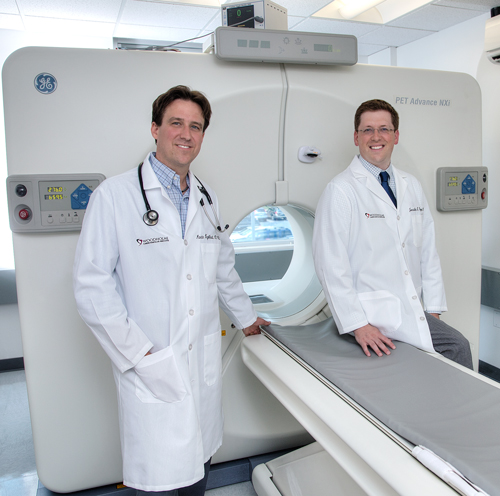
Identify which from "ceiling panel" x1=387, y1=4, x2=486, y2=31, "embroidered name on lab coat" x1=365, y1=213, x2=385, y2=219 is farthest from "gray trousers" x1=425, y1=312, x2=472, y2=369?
"ceiling panel" x1=387, y1=4, x2=486, y2=31

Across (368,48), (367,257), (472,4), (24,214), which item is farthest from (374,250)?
(368,48)

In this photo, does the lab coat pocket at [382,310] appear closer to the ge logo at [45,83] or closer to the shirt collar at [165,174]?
the shirt collar at [165,174]

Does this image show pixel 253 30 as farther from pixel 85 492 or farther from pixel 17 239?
pixel 85 492

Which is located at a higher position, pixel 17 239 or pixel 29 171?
pixel 29 171

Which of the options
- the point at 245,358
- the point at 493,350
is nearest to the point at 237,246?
the point at 493,350

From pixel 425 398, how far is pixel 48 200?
126cm

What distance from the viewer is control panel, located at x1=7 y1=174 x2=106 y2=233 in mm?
1462

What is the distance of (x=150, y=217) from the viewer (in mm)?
1191

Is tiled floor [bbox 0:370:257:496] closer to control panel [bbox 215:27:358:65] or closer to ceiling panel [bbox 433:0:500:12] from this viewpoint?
control panel [bbox 215:27:358:65]

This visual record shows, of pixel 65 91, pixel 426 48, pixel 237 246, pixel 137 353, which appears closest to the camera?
pixel 137 353

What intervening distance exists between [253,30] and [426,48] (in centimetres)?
250

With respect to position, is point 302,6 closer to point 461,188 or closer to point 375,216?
point 461,188

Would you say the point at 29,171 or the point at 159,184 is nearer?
the point at 159,184

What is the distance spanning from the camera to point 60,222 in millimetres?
1503
